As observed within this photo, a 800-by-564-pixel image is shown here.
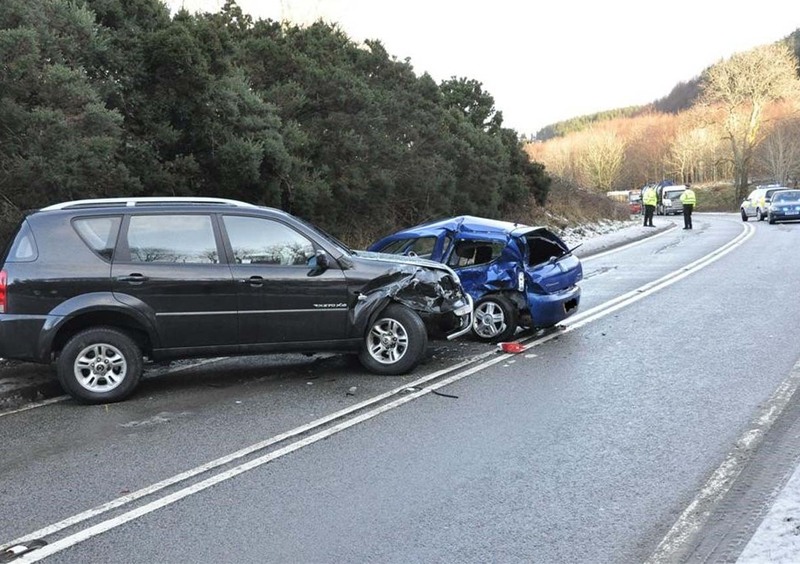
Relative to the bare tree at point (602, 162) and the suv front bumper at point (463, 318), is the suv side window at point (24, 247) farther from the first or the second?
the bare tree at point (602, 162)

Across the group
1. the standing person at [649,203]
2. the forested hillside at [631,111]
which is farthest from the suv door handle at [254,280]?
the forested hillside at [631,111]

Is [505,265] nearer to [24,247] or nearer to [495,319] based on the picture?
[495,319]

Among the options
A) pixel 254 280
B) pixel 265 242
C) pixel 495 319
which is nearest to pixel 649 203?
pixel 495 319

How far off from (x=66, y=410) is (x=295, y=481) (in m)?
3.02

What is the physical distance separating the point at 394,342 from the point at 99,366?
2835 mm

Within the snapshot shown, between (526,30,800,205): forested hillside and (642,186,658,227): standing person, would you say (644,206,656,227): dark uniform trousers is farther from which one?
(526,30,800,205): forested hillside

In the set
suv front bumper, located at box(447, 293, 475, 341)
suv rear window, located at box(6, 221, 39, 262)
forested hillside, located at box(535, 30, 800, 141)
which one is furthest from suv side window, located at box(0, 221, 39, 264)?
forested hillside, located at box(535, 30, 800, 141)

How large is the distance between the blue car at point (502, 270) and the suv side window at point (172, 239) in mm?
3105

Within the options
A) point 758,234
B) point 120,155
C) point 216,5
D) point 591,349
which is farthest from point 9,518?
point 758,234

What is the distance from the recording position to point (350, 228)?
17922 millimetres

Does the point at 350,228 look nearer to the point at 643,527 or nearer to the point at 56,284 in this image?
the point at 56,284

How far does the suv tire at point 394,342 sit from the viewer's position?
7297 mm

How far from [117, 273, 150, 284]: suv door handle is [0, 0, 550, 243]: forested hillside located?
4.16m

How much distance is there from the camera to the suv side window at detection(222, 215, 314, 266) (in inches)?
278
